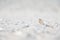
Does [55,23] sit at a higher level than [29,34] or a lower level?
higher

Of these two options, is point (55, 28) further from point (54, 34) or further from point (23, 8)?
point (23, 8)

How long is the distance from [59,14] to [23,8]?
43cm

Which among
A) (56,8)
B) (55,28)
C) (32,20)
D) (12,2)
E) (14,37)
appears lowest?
(14,37)

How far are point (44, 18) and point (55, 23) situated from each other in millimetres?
132

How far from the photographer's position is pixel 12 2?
1.38 m

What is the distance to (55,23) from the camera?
3.76 feet

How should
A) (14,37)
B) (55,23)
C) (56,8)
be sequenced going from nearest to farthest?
(14,37), (55,23), (56,8)

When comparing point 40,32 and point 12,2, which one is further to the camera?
point 12,2

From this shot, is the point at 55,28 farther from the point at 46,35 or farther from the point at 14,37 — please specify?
the point at 14,37

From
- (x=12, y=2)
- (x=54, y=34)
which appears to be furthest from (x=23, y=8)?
(x=54, y=34)

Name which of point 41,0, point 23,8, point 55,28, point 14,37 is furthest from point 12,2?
point 55,28

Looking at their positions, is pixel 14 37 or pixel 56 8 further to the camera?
pixel 56 8

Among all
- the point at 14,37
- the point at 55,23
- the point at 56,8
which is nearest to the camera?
the point at 14,37

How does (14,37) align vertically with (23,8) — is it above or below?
below
